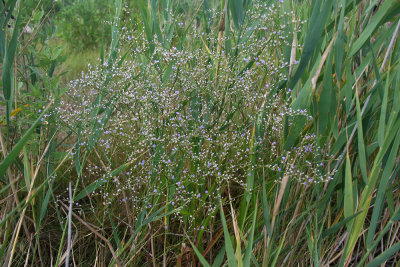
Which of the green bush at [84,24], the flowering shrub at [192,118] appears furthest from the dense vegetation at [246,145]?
the green bush at [84,24]

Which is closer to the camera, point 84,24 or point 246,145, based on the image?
point 246,145

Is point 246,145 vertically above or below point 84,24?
below

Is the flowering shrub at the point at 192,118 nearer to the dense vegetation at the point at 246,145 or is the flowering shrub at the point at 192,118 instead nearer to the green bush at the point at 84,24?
the dense vegetation at the point at 246,145

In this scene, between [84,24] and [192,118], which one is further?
[84,24]

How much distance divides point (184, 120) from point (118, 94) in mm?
215

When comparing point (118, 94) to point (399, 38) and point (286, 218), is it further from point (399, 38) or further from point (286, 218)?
point (399, 38)

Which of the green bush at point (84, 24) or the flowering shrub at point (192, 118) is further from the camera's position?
the green bush at point (84, 24)

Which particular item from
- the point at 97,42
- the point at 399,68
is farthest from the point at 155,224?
the point at 97,42

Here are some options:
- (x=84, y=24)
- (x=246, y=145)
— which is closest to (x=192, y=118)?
(x=246, y=145)

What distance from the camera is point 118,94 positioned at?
1272 mm

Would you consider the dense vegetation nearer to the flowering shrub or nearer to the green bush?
the flowering shrub

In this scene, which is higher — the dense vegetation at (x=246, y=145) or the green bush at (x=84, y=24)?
the green bush at (x=84, y=24)

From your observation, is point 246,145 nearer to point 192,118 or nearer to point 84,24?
point 192,118

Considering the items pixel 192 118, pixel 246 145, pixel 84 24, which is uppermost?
pixel 84 24
